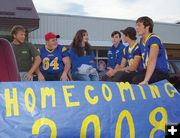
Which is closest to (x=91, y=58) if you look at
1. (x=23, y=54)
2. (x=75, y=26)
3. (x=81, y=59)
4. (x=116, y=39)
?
(x=81, y=59)

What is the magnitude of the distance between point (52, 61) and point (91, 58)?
0.63m

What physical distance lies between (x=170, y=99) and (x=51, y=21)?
71.5 ft

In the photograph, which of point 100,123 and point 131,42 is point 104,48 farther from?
point 100,123

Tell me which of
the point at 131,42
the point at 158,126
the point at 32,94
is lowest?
the point at 158,126

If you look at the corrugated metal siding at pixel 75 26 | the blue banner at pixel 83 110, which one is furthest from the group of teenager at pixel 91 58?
the corrugated metal siding at pixel 75 26

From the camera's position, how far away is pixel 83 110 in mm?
3246

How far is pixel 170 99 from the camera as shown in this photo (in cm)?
373

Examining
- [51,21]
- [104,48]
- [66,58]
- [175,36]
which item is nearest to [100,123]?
[66,58]

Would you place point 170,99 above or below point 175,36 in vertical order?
below

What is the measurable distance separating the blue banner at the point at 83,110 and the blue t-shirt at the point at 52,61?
7.88ft

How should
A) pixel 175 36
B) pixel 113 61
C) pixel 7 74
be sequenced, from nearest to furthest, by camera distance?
pixel 7 74
pixel 113 61
pixel 175 36

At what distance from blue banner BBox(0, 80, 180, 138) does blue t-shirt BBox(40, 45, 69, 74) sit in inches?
94.5

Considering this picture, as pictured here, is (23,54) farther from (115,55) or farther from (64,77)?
(115,55)

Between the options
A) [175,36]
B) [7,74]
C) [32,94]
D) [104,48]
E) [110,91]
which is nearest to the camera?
[32,94]
